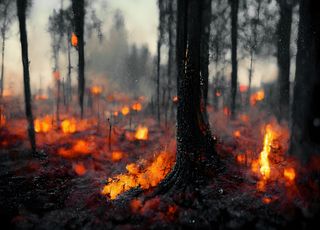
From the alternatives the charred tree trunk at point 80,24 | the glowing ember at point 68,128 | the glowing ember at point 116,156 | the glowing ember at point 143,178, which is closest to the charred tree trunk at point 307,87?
the glowing ember at point 143,178

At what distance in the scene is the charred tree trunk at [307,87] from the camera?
837 cm

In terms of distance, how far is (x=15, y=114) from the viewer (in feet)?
86.9

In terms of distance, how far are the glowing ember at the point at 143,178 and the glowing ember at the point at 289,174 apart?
12.4 ft

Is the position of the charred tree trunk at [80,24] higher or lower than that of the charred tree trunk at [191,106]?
higher

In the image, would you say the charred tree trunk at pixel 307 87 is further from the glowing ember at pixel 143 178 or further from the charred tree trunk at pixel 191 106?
the glowing ember at pixel 143 178

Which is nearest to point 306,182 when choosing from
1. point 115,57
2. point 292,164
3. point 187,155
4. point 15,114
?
point 292,164

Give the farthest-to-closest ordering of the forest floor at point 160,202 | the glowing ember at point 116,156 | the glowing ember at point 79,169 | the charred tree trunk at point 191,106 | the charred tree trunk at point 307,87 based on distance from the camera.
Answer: the glowing ember at point 116,156
the glowing ember at point 79,169
the charred tree trunk at point 191,106
the charred tree trunk at point 307,87
the forest floor at point 160,202

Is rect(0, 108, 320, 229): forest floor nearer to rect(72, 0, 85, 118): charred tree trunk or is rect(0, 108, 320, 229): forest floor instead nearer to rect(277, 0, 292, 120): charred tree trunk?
rect(277, 0, 292, 120): charred tree trunk

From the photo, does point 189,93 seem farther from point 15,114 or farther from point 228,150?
point 15,114

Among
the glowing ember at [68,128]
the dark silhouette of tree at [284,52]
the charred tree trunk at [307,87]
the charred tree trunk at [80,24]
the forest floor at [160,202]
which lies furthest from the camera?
the charred tree trunk at [80,24]

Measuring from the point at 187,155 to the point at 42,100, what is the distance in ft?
143

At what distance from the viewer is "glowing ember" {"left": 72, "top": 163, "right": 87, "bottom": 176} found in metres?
12.7

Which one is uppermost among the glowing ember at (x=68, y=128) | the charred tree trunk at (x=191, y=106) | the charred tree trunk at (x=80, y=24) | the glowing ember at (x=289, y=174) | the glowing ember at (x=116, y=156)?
the charred tree trunk at (x=80, y=24)

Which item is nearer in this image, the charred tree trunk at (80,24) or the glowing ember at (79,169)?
the glowing ember at (79,169)
